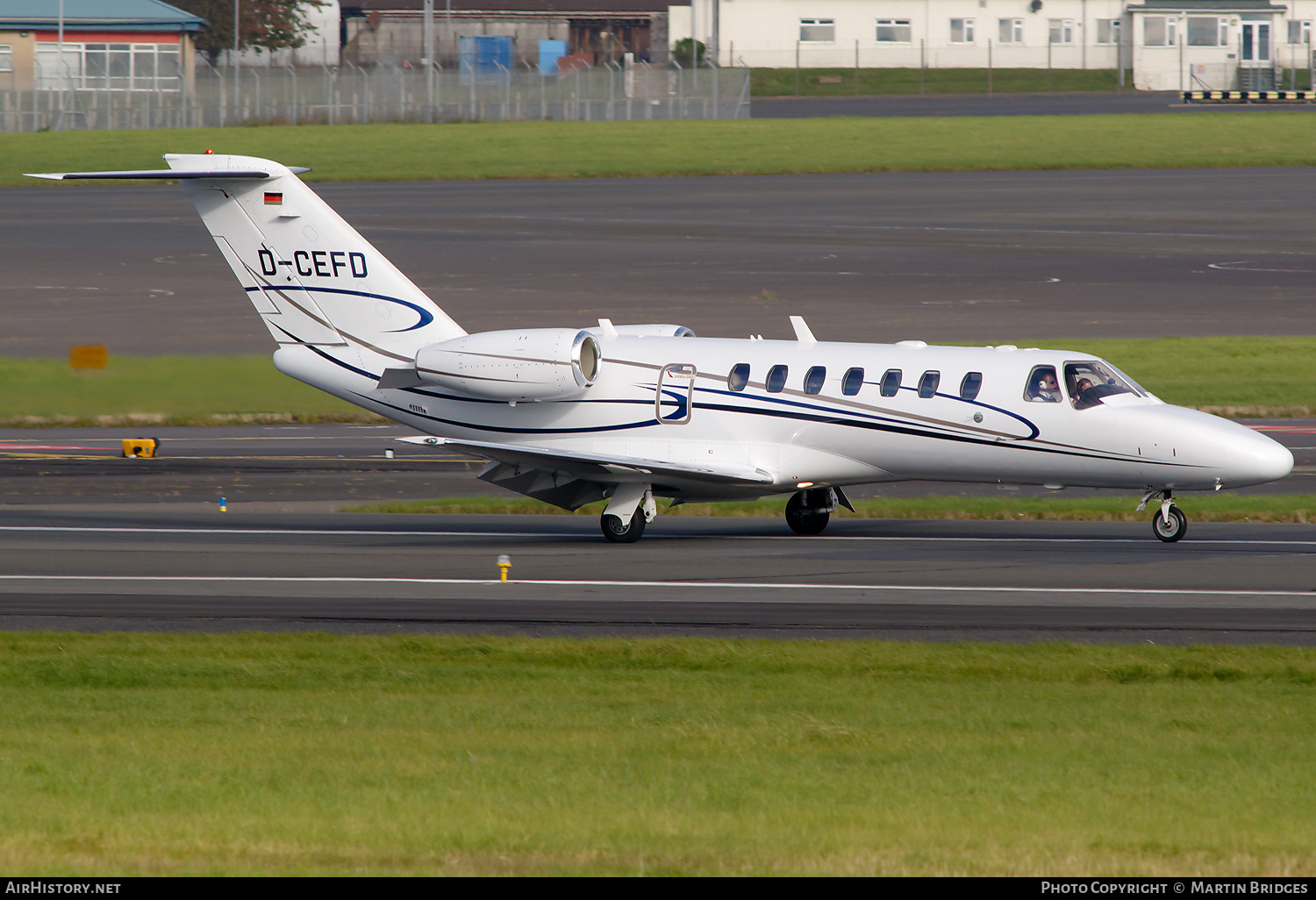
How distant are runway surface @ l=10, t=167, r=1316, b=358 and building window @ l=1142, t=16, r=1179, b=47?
144 feet

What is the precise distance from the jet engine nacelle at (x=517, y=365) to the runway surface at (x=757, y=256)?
18.7 m

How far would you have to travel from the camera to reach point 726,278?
175 feet

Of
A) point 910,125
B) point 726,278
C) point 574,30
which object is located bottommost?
point 726,278

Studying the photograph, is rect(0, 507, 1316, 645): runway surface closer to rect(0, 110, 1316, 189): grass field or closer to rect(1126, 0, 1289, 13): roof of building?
rect(0, 110, 1316, 189): grass field

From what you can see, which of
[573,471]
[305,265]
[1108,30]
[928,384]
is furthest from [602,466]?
[1108,30]

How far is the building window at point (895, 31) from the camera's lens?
117 metres

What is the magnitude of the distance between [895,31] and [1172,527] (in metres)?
97.0

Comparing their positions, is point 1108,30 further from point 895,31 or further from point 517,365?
point 517,365

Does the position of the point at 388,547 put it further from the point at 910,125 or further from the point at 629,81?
the point at 629,81

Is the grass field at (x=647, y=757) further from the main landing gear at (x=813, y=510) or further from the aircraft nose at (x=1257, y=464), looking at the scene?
the main landing gear at (x=813, y=510)

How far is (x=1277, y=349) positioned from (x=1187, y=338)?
232 centimetres

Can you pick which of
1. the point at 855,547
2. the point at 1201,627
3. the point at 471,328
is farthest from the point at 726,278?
the point at 1201,627

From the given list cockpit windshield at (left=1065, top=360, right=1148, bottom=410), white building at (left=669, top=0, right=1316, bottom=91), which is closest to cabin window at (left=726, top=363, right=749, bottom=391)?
cockpit windshield at (left=1065, top=360, right=1148, bottom=410)

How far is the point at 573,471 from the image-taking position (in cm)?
2611
